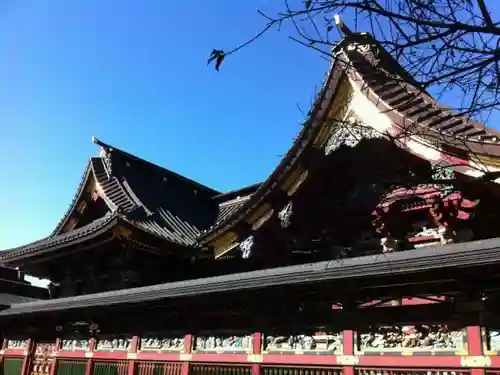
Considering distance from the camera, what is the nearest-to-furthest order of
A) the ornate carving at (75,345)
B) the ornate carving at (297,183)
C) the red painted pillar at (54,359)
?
the ornate carving at (297,183)
the ornate carving at (75,345)
the red painted pillar at (54,359)

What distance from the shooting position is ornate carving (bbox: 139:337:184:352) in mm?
9211

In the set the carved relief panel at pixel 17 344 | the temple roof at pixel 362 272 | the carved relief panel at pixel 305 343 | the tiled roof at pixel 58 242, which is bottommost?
the carved relief panel at pixel 17 344

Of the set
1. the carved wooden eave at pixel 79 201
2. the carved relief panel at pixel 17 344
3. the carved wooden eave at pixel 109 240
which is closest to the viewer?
the carved wooden eave at pixel 109 240

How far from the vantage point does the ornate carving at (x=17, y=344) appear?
13.2 m

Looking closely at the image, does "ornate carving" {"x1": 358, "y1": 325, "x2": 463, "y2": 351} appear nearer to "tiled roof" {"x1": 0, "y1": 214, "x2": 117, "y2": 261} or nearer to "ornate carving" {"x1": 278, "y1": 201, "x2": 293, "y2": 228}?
"ornate carving" {"x1": 278, "y1": 201, "x2": 293, "y2": 228}

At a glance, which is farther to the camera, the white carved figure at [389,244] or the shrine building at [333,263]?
the white carved figure at [389,244]

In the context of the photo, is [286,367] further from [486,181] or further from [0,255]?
[0,255]

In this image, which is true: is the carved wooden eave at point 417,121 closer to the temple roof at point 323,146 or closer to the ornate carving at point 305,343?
the temple roof at point 323,146

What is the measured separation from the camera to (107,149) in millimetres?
14625

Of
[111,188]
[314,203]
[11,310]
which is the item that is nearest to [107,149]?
[111,188]

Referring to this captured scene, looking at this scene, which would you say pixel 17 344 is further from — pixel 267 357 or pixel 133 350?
pixel 267 357

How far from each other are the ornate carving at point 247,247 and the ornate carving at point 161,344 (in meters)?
2.01

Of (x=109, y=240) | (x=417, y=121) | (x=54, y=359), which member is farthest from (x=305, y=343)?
(x=54, y=359)

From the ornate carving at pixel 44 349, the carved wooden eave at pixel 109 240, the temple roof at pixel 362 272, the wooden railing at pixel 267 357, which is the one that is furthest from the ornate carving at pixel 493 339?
the ornate carving at pixel 44 349
